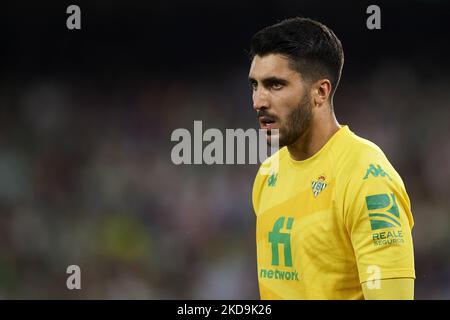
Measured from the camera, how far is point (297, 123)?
3609 millimetres

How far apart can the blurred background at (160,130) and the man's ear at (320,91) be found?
4.94 metres

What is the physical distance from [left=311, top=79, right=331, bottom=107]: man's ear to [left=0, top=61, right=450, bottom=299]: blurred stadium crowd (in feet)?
16.3

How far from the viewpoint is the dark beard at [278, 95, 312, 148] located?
3602 mm

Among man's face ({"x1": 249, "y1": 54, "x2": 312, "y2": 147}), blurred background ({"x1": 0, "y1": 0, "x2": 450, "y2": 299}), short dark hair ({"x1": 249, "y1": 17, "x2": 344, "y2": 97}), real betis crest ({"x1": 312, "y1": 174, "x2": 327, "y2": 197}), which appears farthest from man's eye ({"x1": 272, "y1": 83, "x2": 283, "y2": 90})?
blurred background ({"x1": 0, "y1": 0, "x2": 450, "y2": 299})

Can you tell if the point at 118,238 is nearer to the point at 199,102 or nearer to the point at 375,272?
the point at 199,102

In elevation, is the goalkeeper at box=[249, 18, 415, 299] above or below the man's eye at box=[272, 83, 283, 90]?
below

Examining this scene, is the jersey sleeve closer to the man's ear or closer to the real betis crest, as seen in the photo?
→ the real betis crest

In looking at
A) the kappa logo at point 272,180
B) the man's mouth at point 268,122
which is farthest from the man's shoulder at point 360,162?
the kappa logo at point 272,180

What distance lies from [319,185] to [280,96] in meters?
0.49

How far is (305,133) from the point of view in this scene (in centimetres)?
367

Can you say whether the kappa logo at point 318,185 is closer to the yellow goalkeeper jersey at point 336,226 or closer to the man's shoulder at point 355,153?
the yellow goalkeeper jersey at point 336,226

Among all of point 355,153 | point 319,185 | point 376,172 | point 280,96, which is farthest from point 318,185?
point 280,96

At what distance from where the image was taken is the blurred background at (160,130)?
27.7 ft
